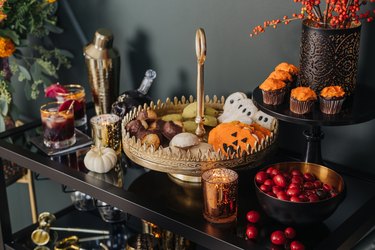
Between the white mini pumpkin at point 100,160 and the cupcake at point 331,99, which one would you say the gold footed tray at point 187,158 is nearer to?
the white mini pumpkin at point 100,160

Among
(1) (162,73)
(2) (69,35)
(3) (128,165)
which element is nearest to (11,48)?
(2) (69,35)

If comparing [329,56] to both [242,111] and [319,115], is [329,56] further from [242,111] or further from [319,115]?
[242,111]

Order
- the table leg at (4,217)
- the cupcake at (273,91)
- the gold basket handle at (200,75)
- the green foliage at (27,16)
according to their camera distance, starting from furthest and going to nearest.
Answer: the green foliage at (27,16)
the table leg at (4,217)
the gold basket handle at (200,75)
the cupcake at (273,91)

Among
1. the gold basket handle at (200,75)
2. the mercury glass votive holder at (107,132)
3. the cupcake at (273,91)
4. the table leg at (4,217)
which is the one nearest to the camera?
the cupcake at (273,91)

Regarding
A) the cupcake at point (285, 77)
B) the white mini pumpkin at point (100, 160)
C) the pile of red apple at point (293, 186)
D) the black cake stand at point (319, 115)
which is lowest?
the white mini pumpkin at point (100, 160)

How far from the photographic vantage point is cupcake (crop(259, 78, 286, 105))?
1171mm

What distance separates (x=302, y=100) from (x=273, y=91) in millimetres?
77

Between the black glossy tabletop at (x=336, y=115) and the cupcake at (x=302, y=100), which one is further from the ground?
the cupcake at (x=302, y=100)

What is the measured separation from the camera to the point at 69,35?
6.26ft

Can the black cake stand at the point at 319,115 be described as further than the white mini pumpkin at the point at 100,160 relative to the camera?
No

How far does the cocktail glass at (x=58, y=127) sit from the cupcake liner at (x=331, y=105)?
2.20 feet

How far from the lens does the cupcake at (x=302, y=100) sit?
1.12m

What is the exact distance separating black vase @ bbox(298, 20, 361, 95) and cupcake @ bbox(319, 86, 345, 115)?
40mm

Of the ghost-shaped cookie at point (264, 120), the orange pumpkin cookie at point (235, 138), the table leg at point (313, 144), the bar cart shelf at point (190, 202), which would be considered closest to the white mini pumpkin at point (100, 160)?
the bar cart shelf at point (190, 202)
